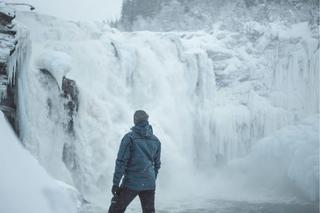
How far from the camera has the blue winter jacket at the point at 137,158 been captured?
13.5ft

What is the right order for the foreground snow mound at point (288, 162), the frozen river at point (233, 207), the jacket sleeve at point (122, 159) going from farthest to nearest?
the foreground snow mound at point (288, 162) < the frozen river at point (233, 207) < the jacket sleeve at point (122, 159)

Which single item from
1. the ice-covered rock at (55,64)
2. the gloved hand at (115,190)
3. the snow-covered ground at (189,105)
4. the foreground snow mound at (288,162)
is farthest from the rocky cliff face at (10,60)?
the foreground snow mound at (288,162)

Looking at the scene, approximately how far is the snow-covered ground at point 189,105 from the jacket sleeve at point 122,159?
3.86 metres

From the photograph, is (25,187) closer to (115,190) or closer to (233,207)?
(115,190)

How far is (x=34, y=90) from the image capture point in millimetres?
9727

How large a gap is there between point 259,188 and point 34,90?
27.3 feet

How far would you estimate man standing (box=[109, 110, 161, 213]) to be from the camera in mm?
4117

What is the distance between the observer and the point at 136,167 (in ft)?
13.7

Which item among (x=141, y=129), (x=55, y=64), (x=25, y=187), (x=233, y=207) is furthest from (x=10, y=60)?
(x=233, y=207)

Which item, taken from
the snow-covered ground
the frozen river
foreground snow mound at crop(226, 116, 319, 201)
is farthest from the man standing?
foreground snow mound at crop(226, 116, 319, 201)

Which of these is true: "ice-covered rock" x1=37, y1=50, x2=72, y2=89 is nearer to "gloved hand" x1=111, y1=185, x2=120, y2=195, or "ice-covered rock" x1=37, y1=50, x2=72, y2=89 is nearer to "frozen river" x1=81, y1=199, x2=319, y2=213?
"frozen river" x1=81, y1=199, x2=319, y2=213

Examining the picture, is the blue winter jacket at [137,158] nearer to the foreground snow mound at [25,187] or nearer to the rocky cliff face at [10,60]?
the foreground snow mound at [25,187]

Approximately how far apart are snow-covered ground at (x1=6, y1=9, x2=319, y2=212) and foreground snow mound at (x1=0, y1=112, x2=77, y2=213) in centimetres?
348

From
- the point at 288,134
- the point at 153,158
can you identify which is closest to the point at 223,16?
the point at 288,134
